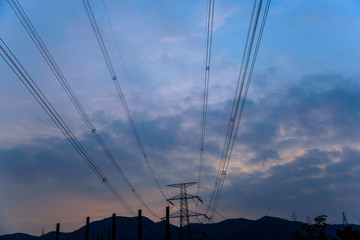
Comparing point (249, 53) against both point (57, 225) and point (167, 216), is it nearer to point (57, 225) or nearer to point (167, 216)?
point (167, 216)

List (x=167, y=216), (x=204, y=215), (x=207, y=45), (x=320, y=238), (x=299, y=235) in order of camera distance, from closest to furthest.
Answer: (x=207, y=45)
(x=320, y=238)
(x=299, y=235)
(x=167, y=216)
(x=204, y=215)

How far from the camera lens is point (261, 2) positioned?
14.5 metres

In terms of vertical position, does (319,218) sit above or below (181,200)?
below

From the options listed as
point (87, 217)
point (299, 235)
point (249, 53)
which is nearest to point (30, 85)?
point (249, 53)

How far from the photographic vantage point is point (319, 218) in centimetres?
3112

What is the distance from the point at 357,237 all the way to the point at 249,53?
19.2 m

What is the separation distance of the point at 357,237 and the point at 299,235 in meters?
7.97

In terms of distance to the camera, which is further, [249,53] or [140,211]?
[140,211]

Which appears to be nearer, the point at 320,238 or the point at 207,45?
the point at 207,45

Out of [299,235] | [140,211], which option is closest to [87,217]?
[140,211]

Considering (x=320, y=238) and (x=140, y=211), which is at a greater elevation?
(x=140, y=211)

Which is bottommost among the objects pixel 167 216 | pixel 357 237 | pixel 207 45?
pixel 357 237

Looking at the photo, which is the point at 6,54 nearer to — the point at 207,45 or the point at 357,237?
the point at 207,45

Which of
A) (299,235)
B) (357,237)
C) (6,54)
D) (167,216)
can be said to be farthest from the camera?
(167,216)
